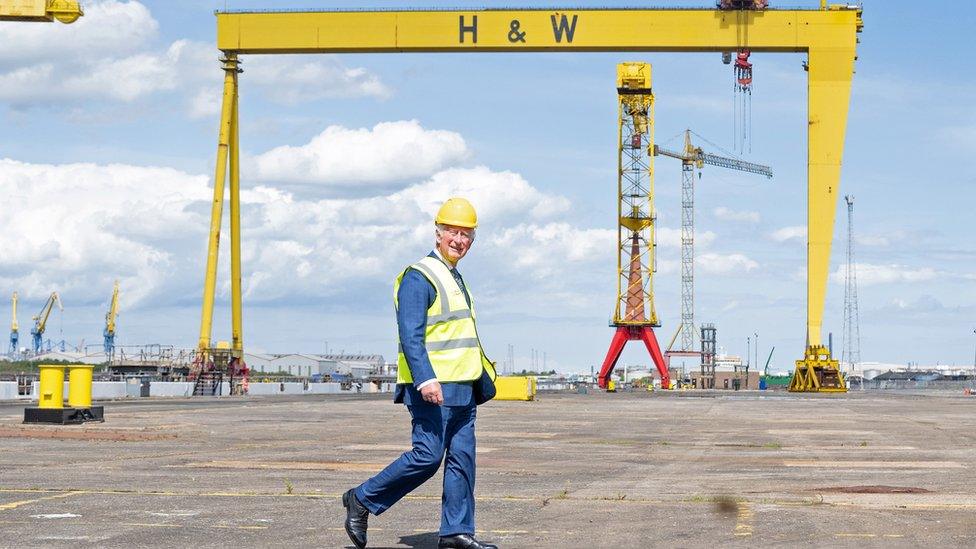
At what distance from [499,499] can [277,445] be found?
22.9 ft

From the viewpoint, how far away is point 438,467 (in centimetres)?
632

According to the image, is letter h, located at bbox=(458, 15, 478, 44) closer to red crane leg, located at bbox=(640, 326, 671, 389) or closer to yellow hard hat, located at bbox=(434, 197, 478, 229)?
red crane leg, located at bbox=(640, 326, 671, 389)

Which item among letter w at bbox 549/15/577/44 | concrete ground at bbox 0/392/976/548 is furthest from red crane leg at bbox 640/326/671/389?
concrete ground at bbox 0/392/976/548

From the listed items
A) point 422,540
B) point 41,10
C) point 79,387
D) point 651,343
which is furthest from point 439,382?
point 651,343

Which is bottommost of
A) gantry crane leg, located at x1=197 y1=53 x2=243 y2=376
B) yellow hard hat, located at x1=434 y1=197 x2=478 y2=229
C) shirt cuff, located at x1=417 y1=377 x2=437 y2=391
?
shirt cuff, located at x1=417 y1=377 x2=437 y2=391

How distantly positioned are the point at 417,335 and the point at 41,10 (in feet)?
119

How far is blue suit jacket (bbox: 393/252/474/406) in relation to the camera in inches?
249

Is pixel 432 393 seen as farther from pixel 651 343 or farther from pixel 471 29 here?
pixel 651 343

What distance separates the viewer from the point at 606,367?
6988 centimetres

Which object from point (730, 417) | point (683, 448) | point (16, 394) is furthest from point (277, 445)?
point (16, 394)

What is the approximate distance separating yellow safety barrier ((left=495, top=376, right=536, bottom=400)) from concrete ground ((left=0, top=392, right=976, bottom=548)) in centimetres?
2036

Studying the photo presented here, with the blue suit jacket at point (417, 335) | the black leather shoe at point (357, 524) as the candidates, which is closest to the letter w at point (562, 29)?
the blue suit jacket at point (417, 335)

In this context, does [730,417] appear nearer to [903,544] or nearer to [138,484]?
[138,484]

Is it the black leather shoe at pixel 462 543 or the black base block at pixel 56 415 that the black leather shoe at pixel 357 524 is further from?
the black base block at pixel 56 415
